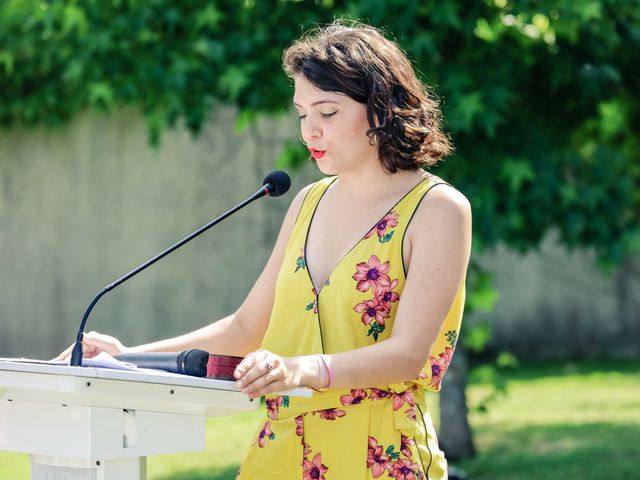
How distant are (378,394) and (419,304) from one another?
0.21 m

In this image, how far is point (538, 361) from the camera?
10.5m

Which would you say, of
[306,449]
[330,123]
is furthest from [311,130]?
[306,449]

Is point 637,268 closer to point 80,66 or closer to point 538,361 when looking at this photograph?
point 538,361

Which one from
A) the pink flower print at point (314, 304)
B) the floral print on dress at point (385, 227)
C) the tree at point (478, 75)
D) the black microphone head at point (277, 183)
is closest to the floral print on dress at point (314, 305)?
the pink flower print at point (314, 304)

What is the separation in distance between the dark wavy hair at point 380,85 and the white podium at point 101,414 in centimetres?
62

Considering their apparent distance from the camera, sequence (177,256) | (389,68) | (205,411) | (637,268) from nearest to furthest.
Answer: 1. (205,411)
2. (389,68)
3. (177,256)
4. (637,268)

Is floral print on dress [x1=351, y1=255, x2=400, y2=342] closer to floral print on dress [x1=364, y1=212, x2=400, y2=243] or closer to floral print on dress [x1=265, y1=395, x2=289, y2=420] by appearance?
floral print on dress [x1=364, y1=212, x2=400, y2=243]

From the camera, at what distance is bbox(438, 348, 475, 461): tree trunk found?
650cm

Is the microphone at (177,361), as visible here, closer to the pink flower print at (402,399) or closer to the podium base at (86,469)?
the podium base at (86,469)

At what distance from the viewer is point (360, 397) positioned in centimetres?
242

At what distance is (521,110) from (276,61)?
1279mm

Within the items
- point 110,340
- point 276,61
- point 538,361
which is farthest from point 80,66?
point 538,361

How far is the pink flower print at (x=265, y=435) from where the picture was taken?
8.22 ft

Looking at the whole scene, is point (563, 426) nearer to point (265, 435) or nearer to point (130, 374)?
point (265, 435)
